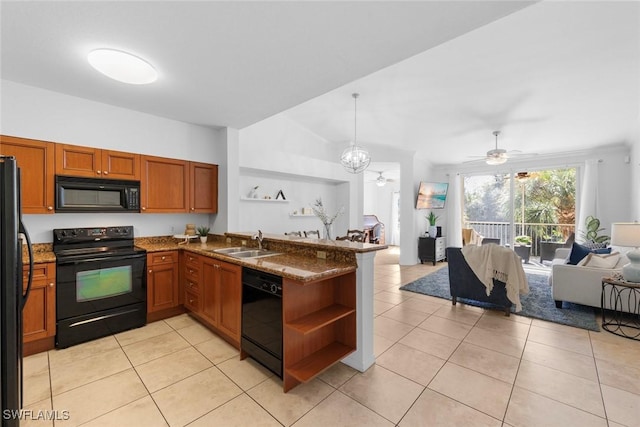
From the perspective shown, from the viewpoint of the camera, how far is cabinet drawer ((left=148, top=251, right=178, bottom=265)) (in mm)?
3129

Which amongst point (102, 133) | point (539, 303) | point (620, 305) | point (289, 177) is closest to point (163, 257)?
point (102, 133)

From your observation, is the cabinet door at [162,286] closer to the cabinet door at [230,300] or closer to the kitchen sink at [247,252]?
the kitchen sink at [247,252]

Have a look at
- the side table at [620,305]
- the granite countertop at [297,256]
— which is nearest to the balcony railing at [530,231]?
the side table at [620,305]

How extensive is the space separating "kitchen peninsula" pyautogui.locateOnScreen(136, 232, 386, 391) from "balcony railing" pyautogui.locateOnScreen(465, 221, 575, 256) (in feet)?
20.7

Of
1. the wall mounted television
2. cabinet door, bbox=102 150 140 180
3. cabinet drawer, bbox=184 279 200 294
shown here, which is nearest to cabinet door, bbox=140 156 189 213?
cabinet door, bbox=102 150 140 180

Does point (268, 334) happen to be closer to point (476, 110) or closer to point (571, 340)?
point (571, 340)

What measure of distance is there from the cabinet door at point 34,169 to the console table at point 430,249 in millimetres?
6818

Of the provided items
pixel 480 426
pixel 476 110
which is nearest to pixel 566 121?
pixel 476 110

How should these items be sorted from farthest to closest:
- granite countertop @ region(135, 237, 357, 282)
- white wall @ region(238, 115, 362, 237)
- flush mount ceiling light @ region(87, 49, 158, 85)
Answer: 1. white wall @ region(238, 115, 362, 237)
2. flush mount ceiling light @ region(87, 49, 158, 85)
3. granite countertop @ region(135, 237, 357, 282)

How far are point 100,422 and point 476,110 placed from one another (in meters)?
5.34

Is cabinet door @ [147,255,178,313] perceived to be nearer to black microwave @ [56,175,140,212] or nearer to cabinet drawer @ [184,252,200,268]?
cabinet drawer @ [184,252,200,268]

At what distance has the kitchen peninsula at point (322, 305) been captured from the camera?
77.7 inches

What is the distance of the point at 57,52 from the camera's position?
2.13 m

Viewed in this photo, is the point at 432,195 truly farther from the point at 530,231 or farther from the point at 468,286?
the point at 468,286
